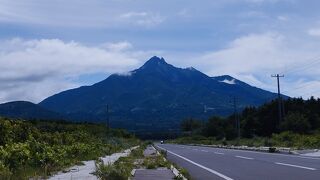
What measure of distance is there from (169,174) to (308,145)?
3261 centimetres

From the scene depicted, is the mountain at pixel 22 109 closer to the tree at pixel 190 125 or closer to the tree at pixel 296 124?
the tree at pixel 190 125

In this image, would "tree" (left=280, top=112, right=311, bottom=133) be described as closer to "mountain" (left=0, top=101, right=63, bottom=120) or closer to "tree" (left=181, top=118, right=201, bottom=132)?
"mountain" (left=0, top=101, right=63, bottom=120)

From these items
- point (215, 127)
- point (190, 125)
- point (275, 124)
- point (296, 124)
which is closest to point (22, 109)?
point (215, 127)

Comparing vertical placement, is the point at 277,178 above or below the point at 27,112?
below

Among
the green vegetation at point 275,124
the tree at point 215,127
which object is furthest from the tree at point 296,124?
the tree at point 215,127

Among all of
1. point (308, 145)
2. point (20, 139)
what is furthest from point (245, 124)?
point (20, 139)

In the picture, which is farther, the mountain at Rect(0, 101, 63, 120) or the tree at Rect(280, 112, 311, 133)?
the mountain at Rect(0, 101, 63, 120)

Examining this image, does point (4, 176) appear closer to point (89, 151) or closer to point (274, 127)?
point (89, 151)

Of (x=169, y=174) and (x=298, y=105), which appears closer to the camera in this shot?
(x=169, y=174)

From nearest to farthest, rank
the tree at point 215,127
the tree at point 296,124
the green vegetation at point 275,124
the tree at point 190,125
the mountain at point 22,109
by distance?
the green vegetation at point 275,124
the tree at point 296,124
the mountain at point 22,109
the tree at point 215,127
the tree at point 190,125

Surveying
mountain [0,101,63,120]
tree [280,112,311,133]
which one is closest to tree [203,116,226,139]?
mountain [0,101,63,120]

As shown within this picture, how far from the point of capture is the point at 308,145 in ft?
157

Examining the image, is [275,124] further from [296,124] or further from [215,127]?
[215,127]

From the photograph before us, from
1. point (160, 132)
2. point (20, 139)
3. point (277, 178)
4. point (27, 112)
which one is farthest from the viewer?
point (160, 132)
